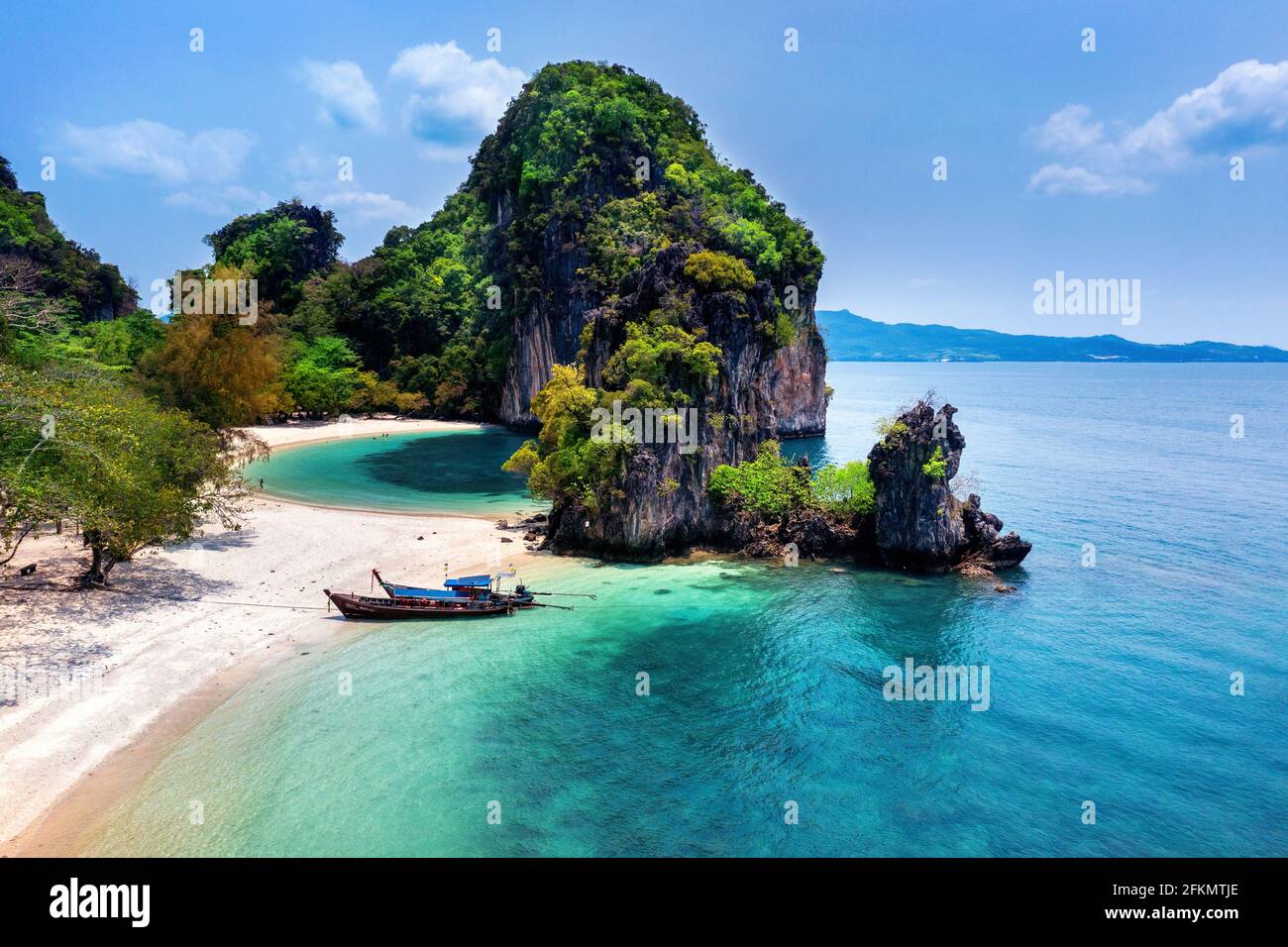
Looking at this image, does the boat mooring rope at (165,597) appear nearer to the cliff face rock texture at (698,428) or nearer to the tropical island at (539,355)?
the tropical island at (539,355)

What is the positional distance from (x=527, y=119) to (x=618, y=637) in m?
70.8

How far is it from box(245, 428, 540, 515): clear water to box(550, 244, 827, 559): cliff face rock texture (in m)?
10.6

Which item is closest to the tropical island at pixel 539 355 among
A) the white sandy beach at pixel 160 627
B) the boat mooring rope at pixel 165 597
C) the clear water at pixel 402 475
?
the boat mooring rope at pixel 165 597

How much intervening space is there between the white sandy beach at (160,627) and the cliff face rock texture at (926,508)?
1663 centimetres

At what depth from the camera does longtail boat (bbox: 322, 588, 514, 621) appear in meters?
24.7

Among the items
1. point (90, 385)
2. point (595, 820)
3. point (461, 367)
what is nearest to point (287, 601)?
point (90, 385)

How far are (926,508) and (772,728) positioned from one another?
16.2 metres

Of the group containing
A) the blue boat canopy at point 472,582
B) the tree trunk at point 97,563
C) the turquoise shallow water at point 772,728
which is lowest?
the turquoise shallow water at point 772,728

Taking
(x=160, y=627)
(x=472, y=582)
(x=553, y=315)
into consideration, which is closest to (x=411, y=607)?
(x=472, y=582)

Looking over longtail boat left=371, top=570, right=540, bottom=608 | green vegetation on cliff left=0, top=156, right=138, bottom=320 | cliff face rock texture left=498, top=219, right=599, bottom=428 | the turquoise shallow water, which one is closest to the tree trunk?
the turquoise shallow water

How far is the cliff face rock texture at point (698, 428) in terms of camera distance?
104ft

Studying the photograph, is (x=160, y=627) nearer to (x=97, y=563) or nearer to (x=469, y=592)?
(x=97, y=563)

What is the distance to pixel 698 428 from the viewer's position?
32938 mm
